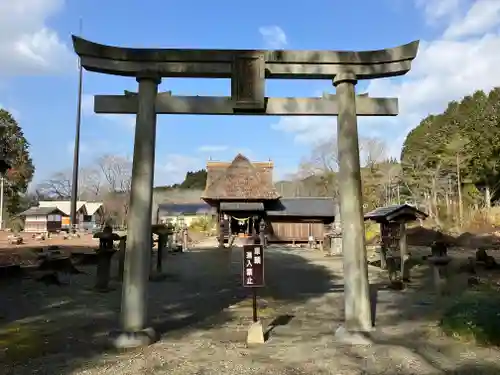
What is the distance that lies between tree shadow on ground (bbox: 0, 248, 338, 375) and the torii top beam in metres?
4.18

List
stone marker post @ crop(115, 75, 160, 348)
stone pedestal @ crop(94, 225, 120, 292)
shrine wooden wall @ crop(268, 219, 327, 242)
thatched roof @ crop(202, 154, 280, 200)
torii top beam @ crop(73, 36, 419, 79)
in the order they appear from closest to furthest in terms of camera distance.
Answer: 1. stone marker post @ crop(115, 75, 160, 348)
2. torii top beam @ crop(73, 36, 419, 79)
3. stone pedestal @ crop(94, 225, 120, 292)
4. thatched roof @ crop(202, 154, 280, 200)
5. shrine wooden wall @ crop(268, 219, 327, 242)

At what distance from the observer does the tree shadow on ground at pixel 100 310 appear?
586cm

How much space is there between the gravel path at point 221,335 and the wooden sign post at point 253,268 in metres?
0.85

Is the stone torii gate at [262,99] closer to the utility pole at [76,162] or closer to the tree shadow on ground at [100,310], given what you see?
the tree shadow on ground at [100,310]

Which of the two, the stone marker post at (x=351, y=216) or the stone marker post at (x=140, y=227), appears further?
the stone marker post at (x=351, y=216)

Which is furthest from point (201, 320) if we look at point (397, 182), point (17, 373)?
point (397, 182)

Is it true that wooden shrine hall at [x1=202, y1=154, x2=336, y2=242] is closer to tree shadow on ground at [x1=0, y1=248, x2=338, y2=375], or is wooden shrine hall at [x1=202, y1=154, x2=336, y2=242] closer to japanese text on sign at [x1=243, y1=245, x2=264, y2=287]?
tree shadow on ground at [x1=0, y1=248, x2=338, y2=375]

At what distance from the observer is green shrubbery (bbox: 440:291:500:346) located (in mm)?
6008

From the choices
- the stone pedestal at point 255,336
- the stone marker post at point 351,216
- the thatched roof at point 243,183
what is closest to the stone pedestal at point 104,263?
the stone pedestal at point 255,336

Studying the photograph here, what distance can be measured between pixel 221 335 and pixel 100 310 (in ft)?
11.4

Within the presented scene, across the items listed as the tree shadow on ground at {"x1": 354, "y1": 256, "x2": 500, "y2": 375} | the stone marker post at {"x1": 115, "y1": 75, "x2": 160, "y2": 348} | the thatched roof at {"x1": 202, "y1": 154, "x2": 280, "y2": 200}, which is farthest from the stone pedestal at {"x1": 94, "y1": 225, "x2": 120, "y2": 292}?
the thatched roof at {"x1": 202, "y1": 154, "x2": 280, "y2": 200}

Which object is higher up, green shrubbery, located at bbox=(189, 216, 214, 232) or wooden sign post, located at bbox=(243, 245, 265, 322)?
green shrubbery, located at bbox=(189, 216, 214, 232)

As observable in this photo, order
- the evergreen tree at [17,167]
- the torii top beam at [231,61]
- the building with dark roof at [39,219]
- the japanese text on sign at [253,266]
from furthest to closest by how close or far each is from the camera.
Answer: the building with dark roof at [39,219] < the evergreen tree at [17,167] < the japanese text on sign at [253,266] < the torii top beam at [231,61]

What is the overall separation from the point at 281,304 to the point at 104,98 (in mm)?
6181
